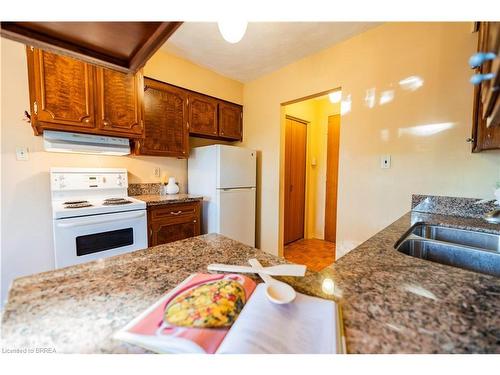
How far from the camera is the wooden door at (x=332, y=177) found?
3.46 meters

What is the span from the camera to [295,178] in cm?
350

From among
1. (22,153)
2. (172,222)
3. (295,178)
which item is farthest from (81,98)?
(295,178)

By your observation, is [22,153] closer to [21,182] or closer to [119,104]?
[21,182]

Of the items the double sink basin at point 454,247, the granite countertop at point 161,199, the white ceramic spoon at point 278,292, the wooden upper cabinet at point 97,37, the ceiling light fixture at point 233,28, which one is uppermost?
the ceiling light fixture at point 233,28

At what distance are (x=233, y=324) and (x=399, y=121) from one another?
6.69 feet

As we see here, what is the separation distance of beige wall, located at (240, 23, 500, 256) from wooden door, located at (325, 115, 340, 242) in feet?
4.24

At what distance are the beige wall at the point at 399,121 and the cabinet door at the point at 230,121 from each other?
3.00 feet

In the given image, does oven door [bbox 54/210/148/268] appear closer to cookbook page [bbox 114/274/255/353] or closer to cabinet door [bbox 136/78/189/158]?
cabinet door [bbox 136/78/189/158]

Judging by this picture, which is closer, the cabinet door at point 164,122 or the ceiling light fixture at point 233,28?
the ceiling light fixture at point 233,28

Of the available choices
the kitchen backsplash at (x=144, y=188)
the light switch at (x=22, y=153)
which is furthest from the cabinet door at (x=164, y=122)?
the light switch at (x=22, y=153)

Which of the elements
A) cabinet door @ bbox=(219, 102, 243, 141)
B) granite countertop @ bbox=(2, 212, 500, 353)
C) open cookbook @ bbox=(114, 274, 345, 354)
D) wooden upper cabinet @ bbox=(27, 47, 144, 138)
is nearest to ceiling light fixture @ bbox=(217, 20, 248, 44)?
wooden upper cabinet @ bbox=(27, 47, 144, 138)

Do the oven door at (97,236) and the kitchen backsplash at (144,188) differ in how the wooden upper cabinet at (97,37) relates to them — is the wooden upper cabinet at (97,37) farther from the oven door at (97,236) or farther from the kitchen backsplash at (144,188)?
the kitchen backsplash at (144,188)

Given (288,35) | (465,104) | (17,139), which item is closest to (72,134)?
(17,139)
